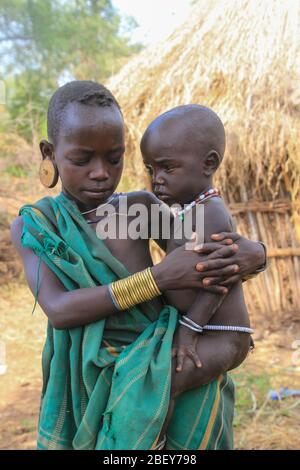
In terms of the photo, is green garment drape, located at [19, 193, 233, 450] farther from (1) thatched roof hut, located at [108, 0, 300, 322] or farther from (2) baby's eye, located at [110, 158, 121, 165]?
(1) thatched roof hut, located at [108, 0, 300, 322]

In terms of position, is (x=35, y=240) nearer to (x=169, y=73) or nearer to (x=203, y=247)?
(x=203, y=247)

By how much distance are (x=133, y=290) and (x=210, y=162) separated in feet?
1.61

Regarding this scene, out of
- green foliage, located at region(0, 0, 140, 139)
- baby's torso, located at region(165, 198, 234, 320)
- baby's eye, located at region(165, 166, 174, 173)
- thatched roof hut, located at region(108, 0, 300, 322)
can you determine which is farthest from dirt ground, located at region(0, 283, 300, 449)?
green foliage, located at region(0, 0, 140, 139)

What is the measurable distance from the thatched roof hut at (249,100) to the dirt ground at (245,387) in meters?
0.99

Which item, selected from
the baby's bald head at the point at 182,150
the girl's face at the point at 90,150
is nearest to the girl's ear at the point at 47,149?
the girl's face at the point at 90,150

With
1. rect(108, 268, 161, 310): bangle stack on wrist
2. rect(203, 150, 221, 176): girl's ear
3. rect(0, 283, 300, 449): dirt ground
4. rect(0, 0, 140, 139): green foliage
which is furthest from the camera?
rect(0, 0, 140, 139): green foliage

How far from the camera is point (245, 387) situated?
4.14 m

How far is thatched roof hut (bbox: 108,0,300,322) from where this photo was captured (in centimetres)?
488

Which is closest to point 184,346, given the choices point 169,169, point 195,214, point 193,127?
point 195,214

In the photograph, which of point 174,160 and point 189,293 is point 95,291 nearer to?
point 189,293

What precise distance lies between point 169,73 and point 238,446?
3.81 m

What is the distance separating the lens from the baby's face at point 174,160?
4.65ft

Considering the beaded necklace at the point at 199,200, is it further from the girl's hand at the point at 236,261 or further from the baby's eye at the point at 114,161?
the baby's eye at the point at 114,161
